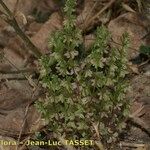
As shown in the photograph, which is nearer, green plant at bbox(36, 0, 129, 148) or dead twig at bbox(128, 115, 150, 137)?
green plant at bbox(36, 0, 129, 148)

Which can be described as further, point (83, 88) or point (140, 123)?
point (140, 123)

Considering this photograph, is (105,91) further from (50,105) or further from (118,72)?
(50,105)

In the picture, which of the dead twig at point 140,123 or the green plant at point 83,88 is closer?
the green plant at point 83,88

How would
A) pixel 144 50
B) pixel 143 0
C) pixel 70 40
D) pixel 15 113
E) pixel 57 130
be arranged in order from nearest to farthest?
pixel 70 40, pixel 57 130, pixel 15 113, pixel 144 50, pixel 143 0

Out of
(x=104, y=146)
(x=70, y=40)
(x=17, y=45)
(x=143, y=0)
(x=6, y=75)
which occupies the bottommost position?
(x=104, y=146)

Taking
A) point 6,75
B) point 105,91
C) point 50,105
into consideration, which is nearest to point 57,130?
point 50,105

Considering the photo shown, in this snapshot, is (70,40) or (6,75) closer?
(70,40)

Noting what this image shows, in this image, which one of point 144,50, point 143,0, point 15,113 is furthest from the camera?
point 143,0

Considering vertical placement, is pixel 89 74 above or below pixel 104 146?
above
